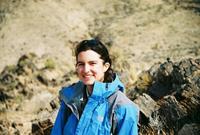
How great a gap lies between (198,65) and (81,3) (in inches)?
884

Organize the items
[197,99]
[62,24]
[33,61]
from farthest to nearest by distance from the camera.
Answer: [62,24], [33,61], [197,99]

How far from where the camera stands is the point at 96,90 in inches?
175

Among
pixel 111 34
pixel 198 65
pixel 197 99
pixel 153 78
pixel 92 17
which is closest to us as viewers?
pixel 197 99

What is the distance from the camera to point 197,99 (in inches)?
296

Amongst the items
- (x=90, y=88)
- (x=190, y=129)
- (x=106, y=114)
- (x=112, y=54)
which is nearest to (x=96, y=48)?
(x=90, y=88)

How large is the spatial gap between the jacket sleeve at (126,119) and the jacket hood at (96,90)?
23cm

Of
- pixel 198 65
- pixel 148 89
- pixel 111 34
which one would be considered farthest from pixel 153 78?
pixel 111 34

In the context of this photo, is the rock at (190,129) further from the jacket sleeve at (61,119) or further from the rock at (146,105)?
the jacket sleeve at (61,119)

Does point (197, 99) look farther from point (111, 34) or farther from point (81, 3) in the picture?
point (81, 3)

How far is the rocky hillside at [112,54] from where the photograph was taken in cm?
788

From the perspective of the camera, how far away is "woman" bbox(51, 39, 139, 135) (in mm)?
4391

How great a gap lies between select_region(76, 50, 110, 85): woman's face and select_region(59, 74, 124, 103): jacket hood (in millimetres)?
144

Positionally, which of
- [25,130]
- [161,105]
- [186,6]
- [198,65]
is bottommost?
[25,130]

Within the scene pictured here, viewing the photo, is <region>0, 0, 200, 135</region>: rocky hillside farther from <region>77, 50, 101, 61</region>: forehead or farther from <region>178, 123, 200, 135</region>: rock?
<region>77, 50, 101, 61</region>: forehead
